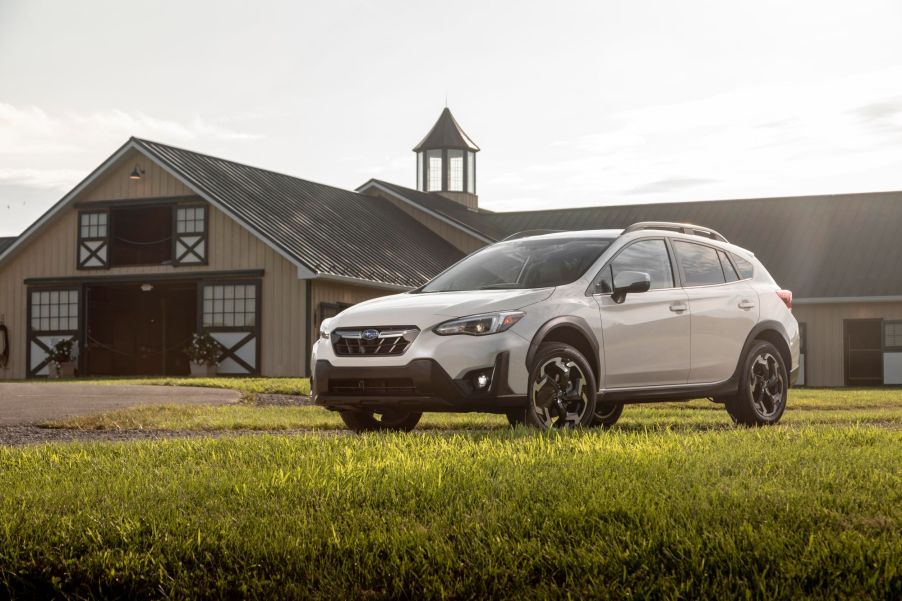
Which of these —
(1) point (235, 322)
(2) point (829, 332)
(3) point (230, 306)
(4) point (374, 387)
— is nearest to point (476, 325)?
(4) point (374, 387)

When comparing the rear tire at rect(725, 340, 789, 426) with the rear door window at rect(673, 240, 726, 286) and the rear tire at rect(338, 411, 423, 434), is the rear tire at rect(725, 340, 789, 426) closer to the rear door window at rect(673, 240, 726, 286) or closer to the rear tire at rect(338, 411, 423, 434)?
the rear door window at rect(673, 240, 726, 286)

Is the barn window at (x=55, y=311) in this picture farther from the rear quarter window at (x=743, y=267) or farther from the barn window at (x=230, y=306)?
the rear quarter window at (x=743, y=267)

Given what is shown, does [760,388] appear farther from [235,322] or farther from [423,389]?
[235,322]

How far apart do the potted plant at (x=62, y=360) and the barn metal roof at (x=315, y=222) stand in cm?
534

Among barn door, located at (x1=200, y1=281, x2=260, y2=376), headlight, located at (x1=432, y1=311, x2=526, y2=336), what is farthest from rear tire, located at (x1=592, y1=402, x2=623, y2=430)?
barn door, located at (x1=200, y1=281, x2=260, y2=376)

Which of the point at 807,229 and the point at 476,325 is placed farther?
the point at 807,229

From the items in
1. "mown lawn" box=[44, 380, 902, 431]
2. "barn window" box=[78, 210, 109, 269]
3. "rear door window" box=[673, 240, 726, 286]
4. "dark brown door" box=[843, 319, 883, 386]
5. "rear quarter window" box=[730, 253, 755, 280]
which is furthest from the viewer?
"dark brown door" box=[843, 319, 883, 386]

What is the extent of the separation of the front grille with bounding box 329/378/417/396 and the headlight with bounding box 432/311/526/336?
0.49 meters

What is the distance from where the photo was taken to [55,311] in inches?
1212

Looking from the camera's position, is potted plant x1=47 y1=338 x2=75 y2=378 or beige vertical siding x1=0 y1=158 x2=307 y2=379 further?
potted plant x1=47 y1=338 x2=75 y2=378

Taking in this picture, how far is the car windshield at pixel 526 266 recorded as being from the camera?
10.2m

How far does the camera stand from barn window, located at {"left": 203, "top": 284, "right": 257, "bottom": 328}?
28219 mm

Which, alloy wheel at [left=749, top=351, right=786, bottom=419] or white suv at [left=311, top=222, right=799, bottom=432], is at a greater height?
white suv at [left=311, top=222, right=799, bottom=432]

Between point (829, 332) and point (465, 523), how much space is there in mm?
29431
